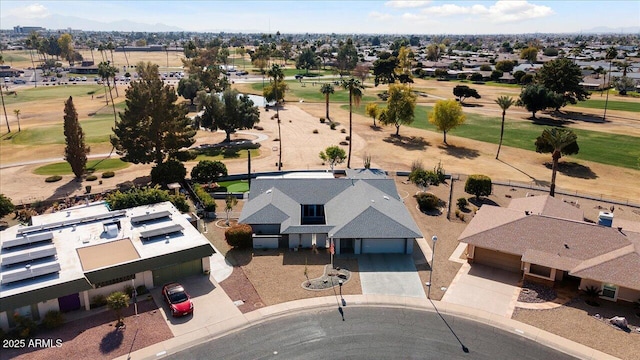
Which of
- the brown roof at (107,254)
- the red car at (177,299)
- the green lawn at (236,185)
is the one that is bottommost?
the red car at (177,299)

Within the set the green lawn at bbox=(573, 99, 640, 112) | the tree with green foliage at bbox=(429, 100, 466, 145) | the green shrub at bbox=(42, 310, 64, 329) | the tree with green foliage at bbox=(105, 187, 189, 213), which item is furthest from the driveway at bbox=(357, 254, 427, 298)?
the green lawn at bbox=(573, 99, 640, 112)

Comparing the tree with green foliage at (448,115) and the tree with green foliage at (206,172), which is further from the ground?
the tree with green foliage at (448,115)

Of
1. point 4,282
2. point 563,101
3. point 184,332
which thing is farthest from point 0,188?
point 563,101

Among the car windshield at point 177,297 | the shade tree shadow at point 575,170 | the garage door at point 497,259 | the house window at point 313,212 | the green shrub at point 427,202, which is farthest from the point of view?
the shade tree shadow at point 575,170

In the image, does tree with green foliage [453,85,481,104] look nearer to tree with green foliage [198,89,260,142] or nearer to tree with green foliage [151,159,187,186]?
tree with green foliage [198,89,260,142]

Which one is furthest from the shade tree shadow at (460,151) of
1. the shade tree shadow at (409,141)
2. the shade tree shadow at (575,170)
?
the shade tree shadow at (575,170)

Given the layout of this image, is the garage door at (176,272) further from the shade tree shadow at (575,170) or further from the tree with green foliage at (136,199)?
the shade tree shadow at (575,170)

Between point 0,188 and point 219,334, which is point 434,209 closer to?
point 219,334
